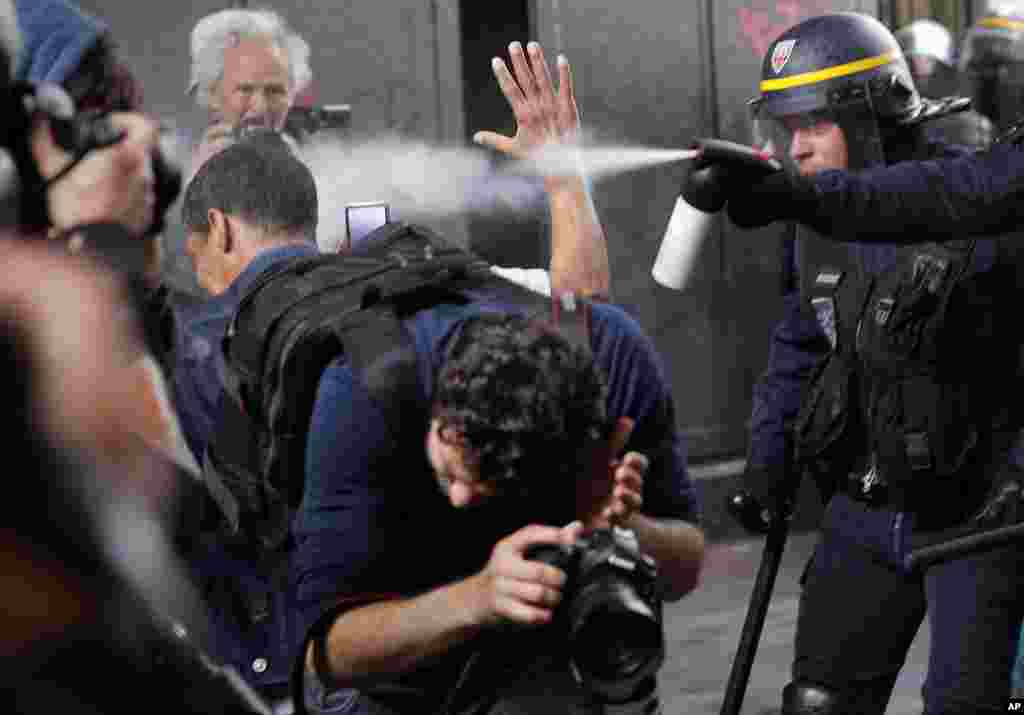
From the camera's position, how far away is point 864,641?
4.23m

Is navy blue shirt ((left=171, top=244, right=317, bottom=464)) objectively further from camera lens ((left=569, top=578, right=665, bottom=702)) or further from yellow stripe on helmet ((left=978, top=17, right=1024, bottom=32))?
yellow stripe on helmet ((left=978, top=17, right=1024, bottom=32))

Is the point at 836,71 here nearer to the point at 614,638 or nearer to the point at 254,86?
the point at 254,86

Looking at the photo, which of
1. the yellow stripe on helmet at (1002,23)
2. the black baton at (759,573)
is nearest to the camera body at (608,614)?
the black baton at (759,573)

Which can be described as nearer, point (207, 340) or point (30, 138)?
point (30, 138)

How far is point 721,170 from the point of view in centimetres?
334

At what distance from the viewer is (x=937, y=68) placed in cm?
971

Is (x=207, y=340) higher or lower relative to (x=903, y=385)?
higher

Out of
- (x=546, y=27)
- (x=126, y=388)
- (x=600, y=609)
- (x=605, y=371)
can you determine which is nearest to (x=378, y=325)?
(x=605, y=371)

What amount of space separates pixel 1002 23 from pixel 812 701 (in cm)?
647

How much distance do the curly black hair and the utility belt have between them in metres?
1.93

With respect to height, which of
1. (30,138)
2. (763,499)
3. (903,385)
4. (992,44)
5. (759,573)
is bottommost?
(759,573)

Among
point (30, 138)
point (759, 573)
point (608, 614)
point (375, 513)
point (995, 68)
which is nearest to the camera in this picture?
point (30, 138)

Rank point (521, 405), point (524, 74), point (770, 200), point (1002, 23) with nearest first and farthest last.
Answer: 1. point (521, 405)
2. point (524, 74)
3. point (770, 200)
4. point (1002, 23)

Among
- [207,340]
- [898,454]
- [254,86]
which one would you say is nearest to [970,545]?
[898,454]
